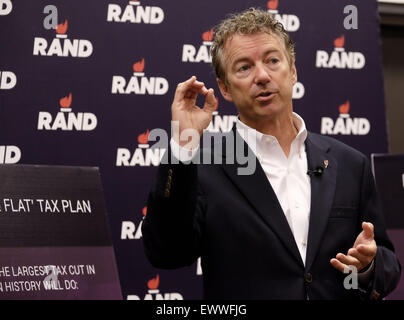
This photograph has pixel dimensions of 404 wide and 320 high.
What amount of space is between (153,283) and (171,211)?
1.70 m

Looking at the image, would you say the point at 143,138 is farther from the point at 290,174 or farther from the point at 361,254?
the point at 361,254

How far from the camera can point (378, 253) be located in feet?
5.58

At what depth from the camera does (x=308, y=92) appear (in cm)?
350

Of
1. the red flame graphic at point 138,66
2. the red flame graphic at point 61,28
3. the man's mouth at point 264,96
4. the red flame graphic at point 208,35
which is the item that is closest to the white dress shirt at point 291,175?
the man's mouth at point 264,96

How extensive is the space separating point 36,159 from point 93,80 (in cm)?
60

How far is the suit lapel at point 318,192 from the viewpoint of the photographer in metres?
1.68

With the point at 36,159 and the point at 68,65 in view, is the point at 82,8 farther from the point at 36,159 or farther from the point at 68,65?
the point at 36,159

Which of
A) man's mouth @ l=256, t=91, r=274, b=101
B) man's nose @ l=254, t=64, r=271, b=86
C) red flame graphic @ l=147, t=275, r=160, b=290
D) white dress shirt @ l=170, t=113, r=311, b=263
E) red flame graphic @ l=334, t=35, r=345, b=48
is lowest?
red flame graphic @ l=147, t=275, r=160, b=290

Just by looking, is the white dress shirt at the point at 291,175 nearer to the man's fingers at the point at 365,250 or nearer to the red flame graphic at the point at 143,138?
the man's fingers at the point at 365,250

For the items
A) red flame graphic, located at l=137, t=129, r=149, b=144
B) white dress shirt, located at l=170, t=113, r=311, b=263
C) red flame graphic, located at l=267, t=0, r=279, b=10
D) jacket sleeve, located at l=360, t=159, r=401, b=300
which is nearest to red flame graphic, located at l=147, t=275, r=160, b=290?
red flame graphic, located at l=137, t=129, r=149, b=144

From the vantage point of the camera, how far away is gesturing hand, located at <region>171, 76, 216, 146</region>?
5.25 ft

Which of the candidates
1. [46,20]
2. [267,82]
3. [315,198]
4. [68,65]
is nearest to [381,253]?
[315,198]

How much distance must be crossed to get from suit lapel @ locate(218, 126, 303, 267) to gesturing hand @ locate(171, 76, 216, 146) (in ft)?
0.80

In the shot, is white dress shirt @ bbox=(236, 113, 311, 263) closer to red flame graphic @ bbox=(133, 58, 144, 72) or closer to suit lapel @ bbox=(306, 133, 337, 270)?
suit lapel @ bbox=(306, 133, 337, 270)
